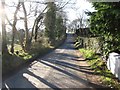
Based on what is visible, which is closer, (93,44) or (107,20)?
(107,20)

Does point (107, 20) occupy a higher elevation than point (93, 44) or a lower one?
higher

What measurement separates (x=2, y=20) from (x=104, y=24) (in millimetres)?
8277

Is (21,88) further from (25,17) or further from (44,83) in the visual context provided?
(25,17)

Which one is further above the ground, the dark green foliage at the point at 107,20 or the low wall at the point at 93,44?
the dark green foliage at the point at 107,20

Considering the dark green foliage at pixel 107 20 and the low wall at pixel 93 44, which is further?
the low wall at pixel 93 44

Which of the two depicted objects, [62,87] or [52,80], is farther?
[52,80]

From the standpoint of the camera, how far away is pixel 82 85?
11531 millimetres

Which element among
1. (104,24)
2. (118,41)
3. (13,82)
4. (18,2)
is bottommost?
(13,82)

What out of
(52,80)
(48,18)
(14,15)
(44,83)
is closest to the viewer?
(44,83)

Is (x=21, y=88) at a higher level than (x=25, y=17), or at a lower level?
lower

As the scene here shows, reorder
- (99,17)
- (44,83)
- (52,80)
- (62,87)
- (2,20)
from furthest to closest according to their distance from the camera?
(2,20), (99,17), (52,80), (44,83), (62,87)

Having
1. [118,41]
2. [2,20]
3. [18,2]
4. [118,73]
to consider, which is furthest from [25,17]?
[118,73]

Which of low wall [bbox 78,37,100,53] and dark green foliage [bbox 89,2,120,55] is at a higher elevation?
dark green foliage [bbox 89,2,120,55]

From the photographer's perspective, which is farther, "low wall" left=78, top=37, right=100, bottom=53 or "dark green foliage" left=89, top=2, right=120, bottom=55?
"low wall" left=78, top=37, right=100, bottom=53
